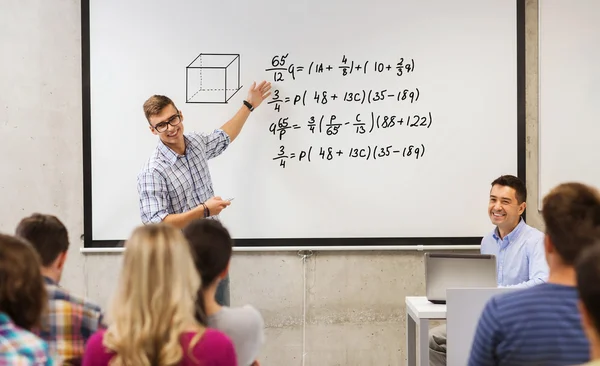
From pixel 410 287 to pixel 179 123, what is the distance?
5.68 ft

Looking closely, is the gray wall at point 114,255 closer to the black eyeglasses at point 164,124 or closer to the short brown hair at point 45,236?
the black eyeglasses at point 164,124

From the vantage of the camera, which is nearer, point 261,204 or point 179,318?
point 179,318

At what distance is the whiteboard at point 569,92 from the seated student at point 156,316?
120 inches

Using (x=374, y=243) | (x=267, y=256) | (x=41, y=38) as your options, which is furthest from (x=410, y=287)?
(x=41, y=38)

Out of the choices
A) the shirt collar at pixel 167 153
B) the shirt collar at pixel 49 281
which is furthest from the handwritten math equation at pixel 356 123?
the shirt collar at pixel 49 281

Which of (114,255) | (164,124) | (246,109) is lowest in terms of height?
(114,255)

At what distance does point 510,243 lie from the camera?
353 centimetres

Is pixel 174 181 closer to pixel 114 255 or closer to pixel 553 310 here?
pixel 114 255

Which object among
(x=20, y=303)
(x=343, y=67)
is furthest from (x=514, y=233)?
(x=20, y=303)

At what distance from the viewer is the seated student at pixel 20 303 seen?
62.0 inches

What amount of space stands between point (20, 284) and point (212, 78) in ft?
8.53

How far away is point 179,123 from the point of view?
3680mm

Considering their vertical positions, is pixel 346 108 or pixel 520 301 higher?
pixel 346 108

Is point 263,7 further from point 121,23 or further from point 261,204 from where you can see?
point 261,204
